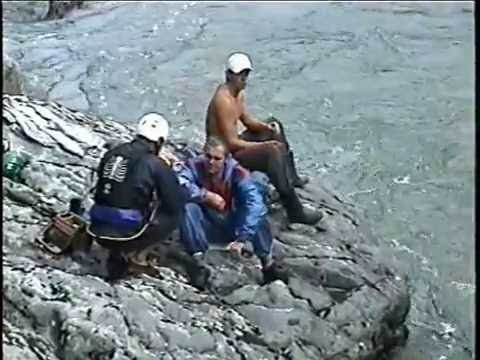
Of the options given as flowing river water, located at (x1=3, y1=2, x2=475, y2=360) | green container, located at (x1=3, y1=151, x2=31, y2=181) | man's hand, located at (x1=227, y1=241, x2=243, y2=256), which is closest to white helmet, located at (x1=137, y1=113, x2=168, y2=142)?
man's hand, located at (x1=227, y1=241, x2=243, y2=256)

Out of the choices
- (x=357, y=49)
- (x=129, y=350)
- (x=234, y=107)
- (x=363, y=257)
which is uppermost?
(x=234, y=107)

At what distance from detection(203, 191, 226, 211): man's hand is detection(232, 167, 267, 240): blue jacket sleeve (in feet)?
0.37

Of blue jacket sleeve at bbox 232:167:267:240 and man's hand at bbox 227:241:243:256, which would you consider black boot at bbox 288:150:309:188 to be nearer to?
blue jacket sleeve at bbox 232:167:267:240

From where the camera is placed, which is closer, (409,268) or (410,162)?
(409,268)

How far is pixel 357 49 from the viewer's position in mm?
14797

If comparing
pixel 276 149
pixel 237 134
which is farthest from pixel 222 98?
pixel 276 149

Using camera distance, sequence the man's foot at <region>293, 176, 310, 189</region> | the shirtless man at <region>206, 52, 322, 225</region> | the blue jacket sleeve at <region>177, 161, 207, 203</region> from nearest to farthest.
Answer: the blue jacket sleeve at <region>177, 161, 207, 203</region> → the shirtless man at <region>206, 52, 322, 225</region> → the man's foot at <region>293, 176, 310, 189</region>

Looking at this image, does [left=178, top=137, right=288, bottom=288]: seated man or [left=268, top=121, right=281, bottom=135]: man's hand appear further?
[left=268, top=121, right=281, bottom=135]: man's hand

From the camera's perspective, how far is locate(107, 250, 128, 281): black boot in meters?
6.00

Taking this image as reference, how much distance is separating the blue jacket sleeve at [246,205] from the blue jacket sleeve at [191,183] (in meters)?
0.21

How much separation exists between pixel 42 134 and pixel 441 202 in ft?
13.3

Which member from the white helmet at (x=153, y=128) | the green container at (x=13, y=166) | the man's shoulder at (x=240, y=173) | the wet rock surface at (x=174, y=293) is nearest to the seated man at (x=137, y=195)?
the white helmet at (x=153, y=128)

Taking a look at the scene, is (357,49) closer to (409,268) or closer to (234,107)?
(409,268)

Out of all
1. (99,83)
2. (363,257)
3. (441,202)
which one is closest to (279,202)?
(363,257)
